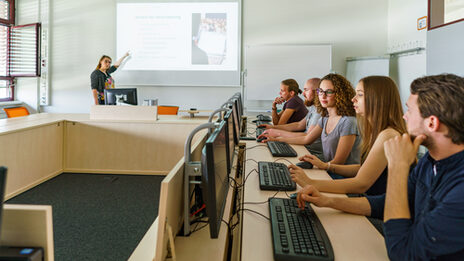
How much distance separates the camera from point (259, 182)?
5.41 ft

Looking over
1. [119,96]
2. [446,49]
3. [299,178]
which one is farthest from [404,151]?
[119,96]

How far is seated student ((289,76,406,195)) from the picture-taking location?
153 centimetres

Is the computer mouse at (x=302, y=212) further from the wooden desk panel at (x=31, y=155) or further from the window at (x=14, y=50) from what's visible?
the window at (x=14, y=50)

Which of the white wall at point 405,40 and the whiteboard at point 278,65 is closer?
the white wall at point 405,40

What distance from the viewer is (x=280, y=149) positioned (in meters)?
2.43

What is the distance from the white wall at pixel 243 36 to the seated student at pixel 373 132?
14.0 feet

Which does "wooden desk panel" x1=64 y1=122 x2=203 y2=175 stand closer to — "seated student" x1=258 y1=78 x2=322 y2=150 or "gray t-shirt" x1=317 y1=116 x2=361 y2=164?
"seated student" x1=258 y1=78 x2=322 y2=150

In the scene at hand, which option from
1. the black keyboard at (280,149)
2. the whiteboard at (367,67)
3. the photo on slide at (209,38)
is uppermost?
the photo on slide at (209,38)

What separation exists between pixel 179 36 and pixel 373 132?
15.5 ft

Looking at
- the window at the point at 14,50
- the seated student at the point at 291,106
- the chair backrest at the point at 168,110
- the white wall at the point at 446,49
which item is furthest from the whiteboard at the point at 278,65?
the window at the point at 14,50

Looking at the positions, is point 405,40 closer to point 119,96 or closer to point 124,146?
point 119,96

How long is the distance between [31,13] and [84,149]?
3.72 m

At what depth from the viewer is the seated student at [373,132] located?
153 centimetres

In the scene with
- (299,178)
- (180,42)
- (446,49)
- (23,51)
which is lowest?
(299,178)
